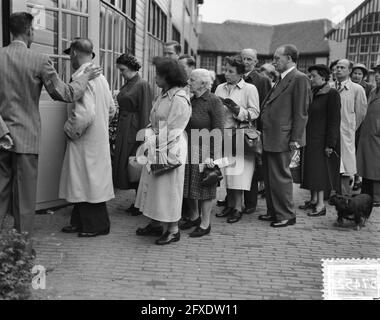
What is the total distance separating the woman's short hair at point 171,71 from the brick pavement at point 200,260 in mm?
1629

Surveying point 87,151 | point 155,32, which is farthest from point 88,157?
point 155,32

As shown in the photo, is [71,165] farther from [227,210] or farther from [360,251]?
[360,251]

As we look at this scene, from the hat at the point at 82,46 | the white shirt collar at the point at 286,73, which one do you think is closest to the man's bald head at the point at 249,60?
the white shirt collar at the point at 286,73

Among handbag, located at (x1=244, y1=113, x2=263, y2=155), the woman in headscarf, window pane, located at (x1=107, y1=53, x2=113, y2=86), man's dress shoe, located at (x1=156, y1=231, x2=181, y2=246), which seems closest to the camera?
man's dress shoe, located at (x1=156, y1=231, x2=181, y2=246)

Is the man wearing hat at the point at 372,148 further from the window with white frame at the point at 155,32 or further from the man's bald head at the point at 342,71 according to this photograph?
the window with white frame at the point at 155,32

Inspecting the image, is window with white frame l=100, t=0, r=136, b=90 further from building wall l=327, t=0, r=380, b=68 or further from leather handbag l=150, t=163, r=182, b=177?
building wall l=327, t=0, r=380, b=68

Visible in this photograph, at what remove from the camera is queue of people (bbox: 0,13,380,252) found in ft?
14.7

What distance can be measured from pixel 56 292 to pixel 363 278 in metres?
2.33

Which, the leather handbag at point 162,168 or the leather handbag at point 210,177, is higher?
the leather handbag at point 162,168

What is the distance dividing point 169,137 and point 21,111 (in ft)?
4.48

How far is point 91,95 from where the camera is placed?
5176 millimetres

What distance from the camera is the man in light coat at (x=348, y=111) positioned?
25.2 ft

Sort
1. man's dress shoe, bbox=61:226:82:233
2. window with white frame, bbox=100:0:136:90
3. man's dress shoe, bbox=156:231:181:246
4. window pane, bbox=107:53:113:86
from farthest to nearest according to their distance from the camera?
window pane, bbox=107:53:113:86 < window with white frame, bbox=100:0:136:90 < man's dress shoe, bbox=61:226:82:233 < man's dress shoe, bbox=156:231:181:246

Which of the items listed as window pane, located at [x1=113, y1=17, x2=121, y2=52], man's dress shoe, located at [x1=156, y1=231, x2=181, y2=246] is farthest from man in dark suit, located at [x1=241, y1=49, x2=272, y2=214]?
window pane, located at [x1=113, y1=17, x2=121, y2=52]
